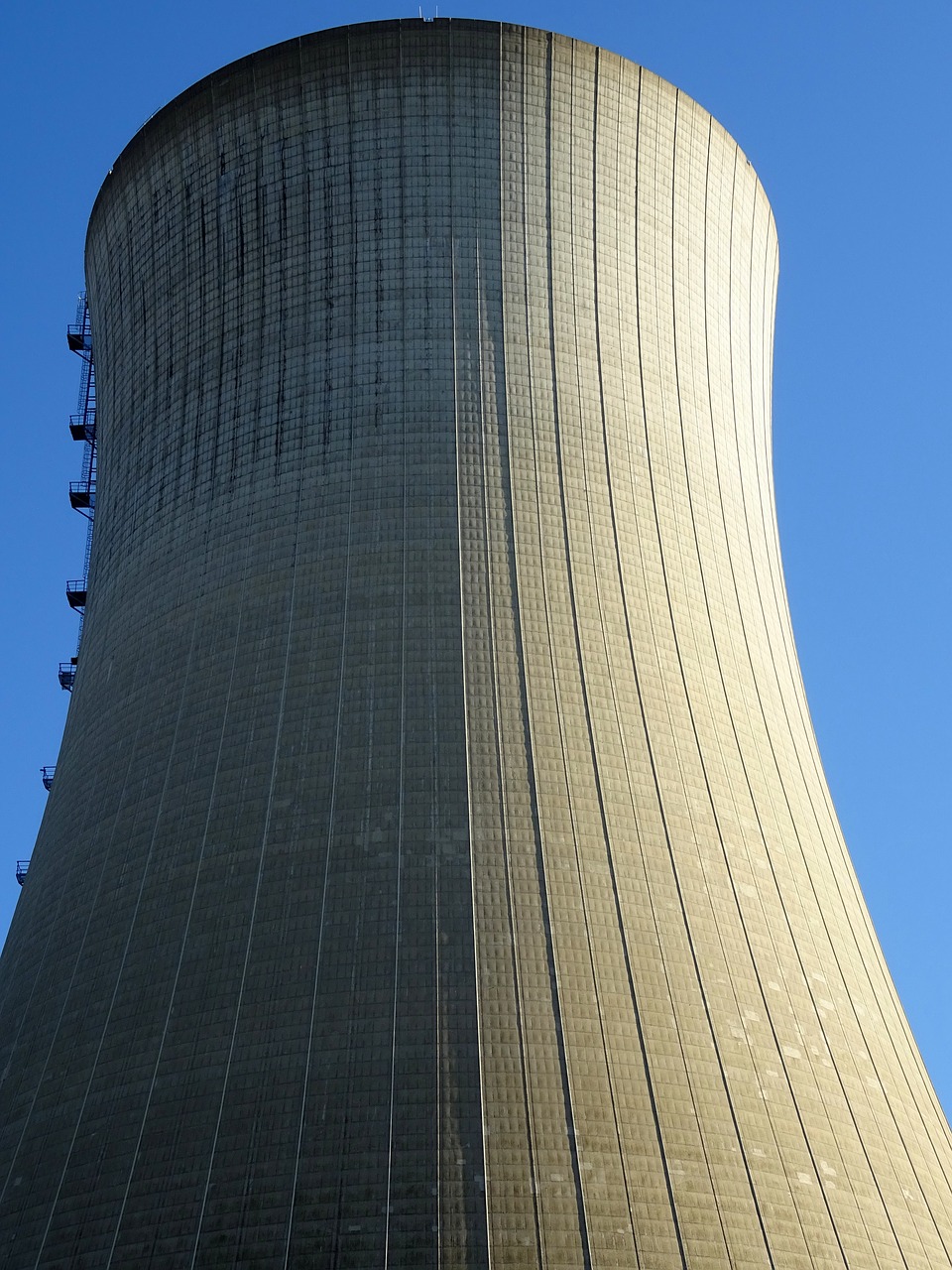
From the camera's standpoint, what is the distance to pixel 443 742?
7.30 m

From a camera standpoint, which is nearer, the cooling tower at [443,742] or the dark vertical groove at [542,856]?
the dark vertical groove at [542,856]

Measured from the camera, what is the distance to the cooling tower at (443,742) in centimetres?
627

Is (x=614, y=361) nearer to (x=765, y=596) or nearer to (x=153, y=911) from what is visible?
(x=765, y=596)

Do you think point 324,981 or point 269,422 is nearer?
point 324,981

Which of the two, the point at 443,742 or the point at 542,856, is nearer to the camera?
the point at 542,856

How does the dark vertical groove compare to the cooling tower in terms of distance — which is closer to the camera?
the dark vertical groove

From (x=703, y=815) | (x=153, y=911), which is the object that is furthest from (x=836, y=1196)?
(x=153, y=911)

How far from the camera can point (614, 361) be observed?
28.2 ft

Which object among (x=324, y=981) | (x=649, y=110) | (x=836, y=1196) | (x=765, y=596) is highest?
(x=649, y=110)

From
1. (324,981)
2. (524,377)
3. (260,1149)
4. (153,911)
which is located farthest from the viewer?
(524,377)

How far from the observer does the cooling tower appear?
6.27 m

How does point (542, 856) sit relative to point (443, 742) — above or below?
below

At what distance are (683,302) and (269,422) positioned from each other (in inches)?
107

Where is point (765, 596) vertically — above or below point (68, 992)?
above
